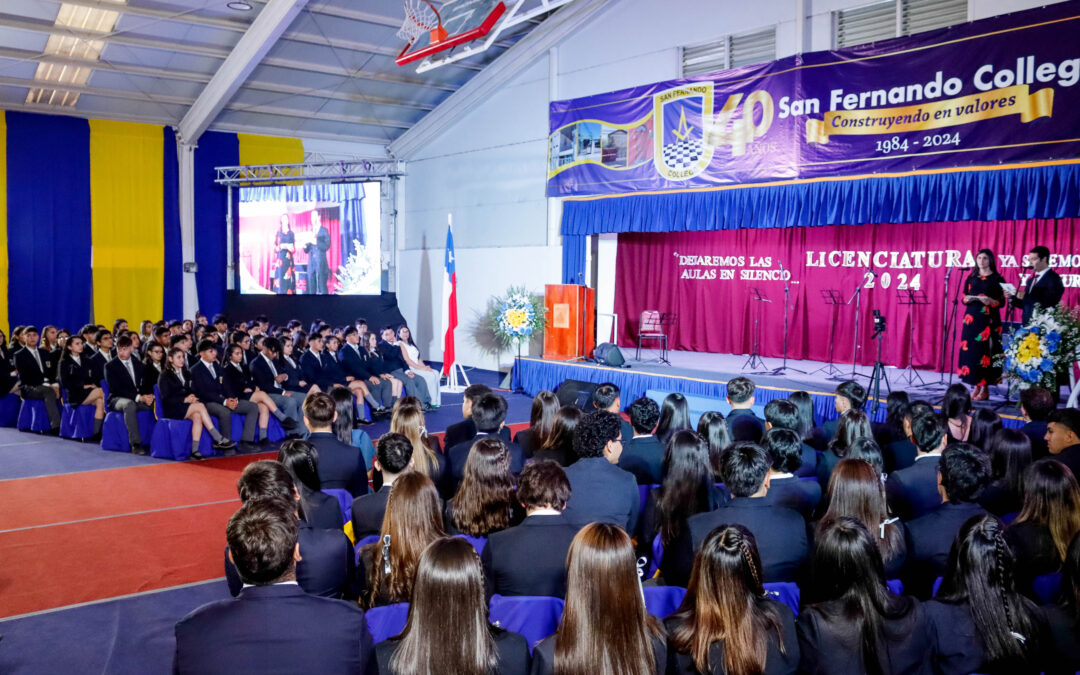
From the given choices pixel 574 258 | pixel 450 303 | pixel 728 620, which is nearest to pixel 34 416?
pixel 450 303

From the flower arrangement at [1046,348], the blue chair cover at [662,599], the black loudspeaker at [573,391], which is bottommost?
the black loudspeaker at [573,391]

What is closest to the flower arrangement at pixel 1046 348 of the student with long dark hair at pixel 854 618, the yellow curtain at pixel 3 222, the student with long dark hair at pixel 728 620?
the student with long dark hair at pixel 854 618

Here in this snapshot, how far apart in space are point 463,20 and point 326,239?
6.11m

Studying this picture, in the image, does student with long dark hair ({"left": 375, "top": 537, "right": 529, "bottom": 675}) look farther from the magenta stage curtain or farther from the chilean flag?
the chilean flag

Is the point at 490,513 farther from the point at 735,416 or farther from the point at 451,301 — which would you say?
the point at 451,301

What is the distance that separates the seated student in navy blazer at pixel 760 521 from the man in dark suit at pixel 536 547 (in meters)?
0.54

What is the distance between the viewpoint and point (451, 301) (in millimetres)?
12258

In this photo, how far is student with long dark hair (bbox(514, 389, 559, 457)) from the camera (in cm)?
484

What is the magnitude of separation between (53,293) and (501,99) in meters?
8.74

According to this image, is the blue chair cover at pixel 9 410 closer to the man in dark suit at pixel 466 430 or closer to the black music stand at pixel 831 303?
the man in dark suit at pixel 466 430

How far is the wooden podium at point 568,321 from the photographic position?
476 inches

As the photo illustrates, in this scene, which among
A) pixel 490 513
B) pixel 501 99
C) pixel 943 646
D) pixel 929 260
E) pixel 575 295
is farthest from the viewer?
pixel 501 99

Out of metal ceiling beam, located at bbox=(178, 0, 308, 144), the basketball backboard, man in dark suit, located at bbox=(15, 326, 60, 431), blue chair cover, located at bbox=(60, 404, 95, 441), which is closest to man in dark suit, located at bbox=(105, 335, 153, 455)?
blue chair cover, located at bbox=(60, 404, 95, 441)

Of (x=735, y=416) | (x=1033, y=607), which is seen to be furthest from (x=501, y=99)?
(x=1033, y=607)
